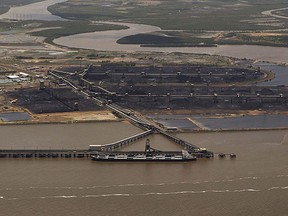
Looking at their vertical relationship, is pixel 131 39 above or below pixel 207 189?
A: above

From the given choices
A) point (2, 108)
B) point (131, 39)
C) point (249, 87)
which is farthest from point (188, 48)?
point (2, 108)

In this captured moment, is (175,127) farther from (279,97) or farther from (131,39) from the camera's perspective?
(131,39)

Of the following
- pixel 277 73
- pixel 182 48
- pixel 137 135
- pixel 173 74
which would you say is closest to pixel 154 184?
pixel 137 135

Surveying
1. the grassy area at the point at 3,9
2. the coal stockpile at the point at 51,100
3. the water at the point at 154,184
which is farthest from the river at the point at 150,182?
the grassy area at the point at 3,9

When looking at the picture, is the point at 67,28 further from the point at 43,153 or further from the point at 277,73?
the point at 43,153

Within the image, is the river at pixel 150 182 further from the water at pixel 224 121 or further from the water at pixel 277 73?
the water at pixel 277 73

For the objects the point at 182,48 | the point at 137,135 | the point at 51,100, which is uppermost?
the point at 182,48
